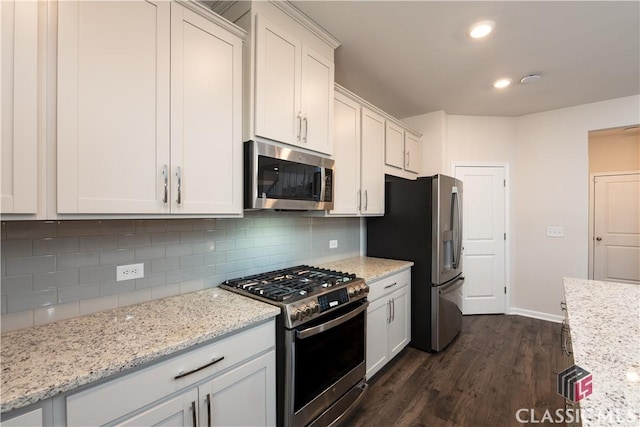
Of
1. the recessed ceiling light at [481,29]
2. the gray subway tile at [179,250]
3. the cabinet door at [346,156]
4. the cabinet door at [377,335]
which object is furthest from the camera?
Answer: the cabinet door at [346,156]

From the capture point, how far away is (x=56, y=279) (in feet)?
4.35

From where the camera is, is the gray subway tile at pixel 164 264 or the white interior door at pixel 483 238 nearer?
the gray subway tile at pixel 164 264

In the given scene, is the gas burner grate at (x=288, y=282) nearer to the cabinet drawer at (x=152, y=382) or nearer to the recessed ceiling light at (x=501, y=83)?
the cabinet drawer at (x=152, y=382)

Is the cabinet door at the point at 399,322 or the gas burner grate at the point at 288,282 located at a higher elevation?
the gas burner grate at the point at 288,282

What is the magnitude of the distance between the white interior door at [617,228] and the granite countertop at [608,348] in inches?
134

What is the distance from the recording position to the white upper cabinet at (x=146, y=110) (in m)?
1.12

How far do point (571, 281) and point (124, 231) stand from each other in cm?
296

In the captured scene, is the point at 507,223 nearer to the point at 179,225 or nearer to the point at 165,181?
the point at 179,225

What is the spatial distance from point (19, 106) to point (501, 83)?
3.59 m

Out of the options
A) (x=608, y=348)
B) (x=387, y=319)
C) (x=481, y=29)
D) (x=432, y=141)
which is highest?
(x=481, y=29)

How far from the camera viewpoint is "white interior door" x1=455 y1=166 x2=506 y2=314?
392cm

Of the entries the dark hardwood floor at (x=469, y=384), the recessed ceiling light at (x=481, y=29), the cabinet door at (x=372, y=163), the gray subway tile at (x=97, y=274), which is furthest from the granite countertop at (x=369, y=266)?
the recessed ceiling light at (x=481, y=29)

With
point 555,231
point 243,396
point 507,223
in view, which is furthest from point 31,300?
point 555,231

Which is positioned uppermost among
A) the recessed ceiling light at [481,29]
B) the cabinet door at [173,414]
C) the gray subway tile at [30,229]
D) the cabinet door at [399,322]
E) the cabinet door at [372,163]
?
Answer: the recessed ceiling light at [481,29]
